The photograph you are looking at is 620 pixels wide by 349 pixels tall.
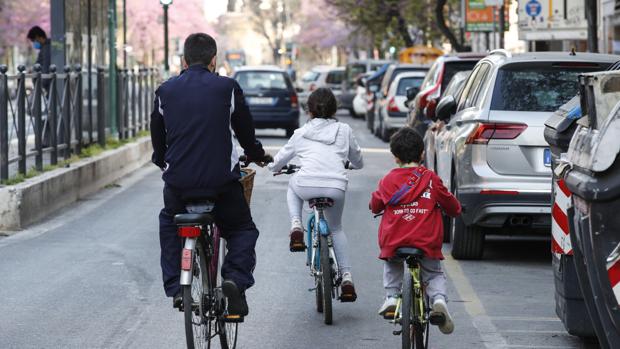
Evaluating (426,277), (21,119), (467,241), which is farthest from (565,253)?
(21,119)

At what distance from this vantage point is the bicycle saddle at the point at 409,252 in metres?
7.41

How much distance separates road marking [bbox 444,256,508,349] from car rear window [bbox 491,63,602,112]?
1.39 m

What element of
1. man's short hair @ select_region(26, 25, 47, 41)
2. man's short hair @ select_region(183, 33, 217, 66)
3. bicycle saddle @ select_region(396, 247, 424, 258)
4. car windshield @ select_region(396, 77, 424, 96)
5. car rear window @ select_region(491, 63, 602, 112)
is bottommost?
bicycle saddle @ select_region(396, 247, 424, 258)

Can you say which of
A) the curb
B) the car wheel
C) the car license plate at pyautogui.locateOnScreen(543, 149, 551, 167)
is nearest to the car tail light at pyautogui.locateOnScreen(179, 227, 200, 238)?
the car license plate at pyautogui.locateOnScreen(543, 149, 551, 167)

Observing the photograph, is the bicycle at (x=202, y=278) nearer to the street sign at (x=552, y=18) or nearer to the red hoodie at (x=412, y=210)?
the red hoodie at (x=412, y=210)

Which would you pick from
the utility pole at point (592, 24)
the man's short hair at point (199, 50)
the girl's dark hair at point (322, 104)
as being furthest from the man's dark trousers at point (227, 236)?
the utility pole at point (592, 24)

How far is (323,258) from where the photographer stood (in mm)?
8914

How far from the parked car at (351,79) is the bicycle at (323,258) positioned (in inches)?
1649

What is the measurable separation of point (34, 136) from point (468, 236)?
242 inches

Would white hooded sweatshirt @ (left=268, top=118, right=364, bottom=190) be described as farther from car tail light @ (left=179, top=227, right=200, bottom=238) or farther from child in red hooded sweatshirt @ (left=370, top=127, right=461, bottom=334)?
car tail light @ (left=179, top=227, right=200, bottom=238)

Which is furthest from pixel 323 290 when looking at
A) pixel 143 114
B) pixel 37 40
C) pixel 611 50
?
pixel 611 50

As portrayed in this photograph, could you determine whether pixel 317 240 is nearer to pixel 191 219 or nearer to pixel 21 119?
pixel 191 219

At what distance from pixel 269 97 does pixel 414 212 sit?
2546cm

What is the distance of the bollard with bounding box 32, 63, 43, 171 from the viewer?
53.5ft
